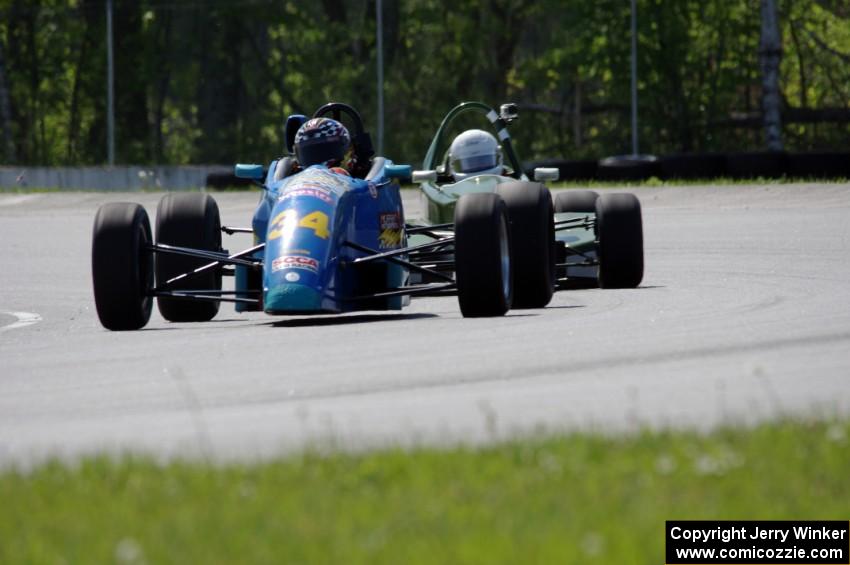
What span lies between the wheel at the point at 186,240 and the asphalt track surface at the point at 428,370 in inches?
10.5

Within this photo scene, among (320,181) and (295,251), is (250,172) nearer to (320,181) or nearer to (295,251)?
(320,181)

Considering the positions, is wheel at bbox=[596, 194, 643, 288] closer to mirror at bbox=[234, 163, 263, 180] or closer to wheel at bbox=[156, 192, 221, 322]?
mirror at bbox=[234, 163, 263, 180]

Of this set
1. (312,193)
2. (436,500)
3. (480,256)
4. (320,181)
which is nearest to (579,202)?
(320,181)

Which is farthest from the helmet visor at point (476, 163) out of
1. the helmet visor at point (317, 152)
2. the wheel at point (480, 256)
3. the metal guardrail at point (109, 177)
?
the metal guardrail at point (109, 177)

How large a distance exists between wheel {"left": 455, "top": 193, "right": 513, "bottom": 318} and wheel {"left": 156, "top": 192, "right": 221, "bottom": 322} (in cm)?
228

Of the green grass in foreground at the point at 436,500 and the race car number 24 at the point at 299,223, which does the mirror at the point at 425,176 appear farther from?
the green grass in foreground at the point at 436,500

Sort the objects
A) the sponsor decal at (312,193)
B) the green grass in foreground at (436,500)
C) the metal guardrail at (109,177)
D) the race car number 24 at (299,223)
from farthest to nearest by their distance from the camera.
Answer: the metal guardrail at (109,177) → the sponsor decal at (312,193) → the race car number 24 at (299,223) → the green grass in foreground at (436,500)

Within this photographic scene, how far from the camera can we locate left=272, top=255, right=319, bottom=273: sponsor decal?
35.1 feet

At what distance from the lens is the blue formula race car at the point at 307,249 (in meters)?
10.8

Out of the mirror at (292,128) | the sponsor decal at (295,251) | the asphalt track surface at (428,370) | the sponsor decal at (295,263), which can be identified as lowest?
the asphalt track surface at (428,370)

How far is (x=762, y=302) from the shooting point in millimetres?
11609

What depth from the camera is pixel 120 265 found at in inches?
438

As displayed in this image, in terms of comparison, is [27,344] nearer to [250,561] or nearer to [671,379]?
[671,379]

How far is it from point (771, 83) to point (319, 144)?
26.8 m
